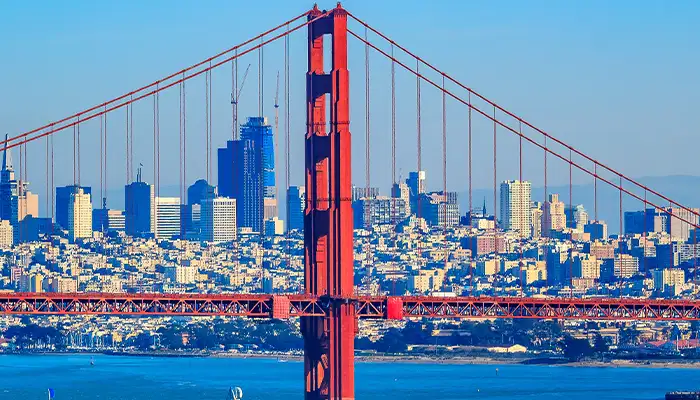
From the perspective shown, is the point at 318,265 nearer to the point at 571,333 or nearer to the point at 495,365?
the point at 495,365

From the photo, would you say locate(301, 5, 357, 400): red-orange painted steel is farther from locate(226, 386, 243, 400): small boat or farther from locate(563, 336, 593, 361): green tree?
locate(563, 336, 593, 361): green tree

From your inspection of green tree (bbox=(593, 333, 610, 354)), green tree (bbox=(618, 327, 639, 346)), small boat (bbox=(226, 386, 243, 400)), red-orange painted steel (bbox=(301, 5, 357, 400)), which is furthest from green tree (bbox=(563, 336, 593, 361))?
red-orange painted steel (bbox=(301, 5, 357, 400))

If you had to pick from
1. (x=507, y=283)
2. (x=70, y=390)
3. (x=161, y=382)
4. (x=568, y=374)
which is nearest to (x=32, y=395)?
(x=70, y=390)

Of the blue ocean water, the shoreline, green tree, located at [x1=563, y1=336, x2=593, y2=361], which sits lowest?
the blue ocean water

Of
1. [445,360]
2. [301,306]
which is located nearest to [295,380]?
[445,360]

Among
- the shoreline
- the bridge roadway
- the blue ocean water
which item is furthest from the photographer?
the shoreline

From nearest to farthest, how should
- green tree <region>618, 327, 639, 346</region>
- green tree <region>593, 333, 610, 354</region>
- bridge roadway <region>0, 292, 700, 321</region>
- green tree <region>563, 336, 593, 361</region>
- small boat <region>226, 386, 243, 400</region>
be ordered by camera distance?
bridge roadway <region>0, 292, 700, 321</region>
small boat <region>226, 386, 243, 400</region>
green tree <region>563, 336, 593, 361</region>
green tree <region>593, 333, 610, 354</region>
green tree <region>618, 327, 639, 346</region>
